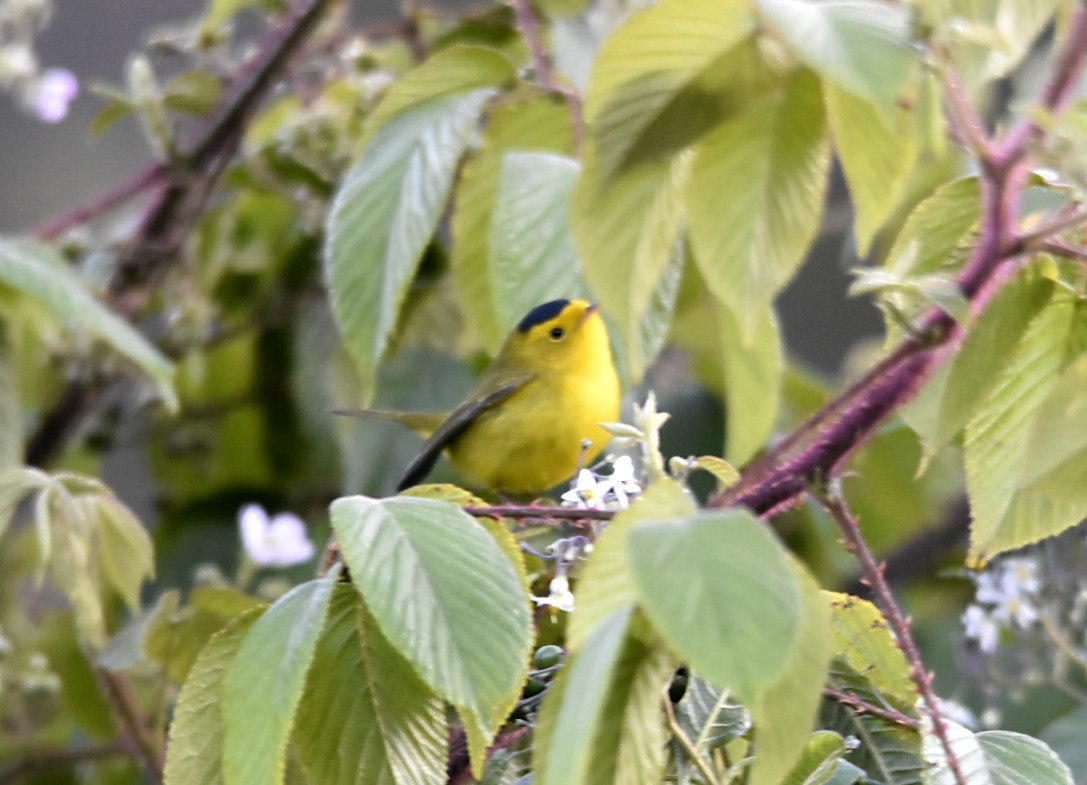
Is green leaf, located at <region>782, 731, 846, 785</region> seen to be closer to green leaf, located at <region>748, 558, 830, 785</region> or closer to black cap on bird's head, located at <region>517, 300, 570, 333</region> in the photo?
green leaf, located at <region>748, 558, 830, 785</region>

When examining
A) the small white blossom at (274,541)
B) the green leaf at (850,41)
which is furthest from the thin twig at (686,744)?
the small white blossom at (274,541)

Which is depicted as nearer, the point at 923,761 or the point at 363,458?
the point at 923,761

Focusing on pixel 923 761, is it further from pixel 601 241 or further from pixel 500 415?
pixel 500 415

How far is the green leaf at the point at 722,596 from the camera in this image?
1.25ft

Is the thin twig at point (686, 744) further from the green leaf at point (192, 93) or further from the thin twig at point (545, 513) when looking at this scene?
the green leaf at point (192, 93)

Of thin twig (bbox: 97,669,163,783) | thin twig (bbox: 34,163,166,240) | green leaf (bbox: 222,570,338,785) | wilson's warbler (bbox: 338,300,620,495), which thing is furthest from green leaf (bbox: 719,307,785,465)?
thin twig (bbox: 34,163,166,240)

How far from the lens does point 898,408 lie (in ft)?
1.96

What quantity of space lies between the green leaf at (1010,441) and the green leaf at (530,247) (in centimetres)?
28

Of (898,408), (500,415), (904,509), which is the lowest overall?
(904,509)

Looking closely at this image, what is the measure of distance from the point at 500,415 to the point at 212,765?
Result: 96cm

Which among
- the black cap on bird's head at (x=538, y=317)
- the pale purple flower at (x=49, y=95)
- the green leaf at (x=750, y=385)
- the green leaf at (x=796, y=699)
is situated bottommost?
the black cap on bird's head at (x=538, y=317)

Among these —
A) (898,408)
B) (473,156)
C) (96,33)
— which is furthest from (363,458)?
(96,33)

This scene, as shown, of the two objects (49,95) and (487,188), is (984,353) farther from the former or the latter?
(49,95)

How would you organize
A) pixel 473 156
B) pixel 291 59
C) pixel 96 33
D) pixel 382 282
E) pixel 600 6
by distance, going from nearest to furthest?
pixel 382 282
pixel 473 156
pixel 291 59
pixel 600 6
pixel 96 33
